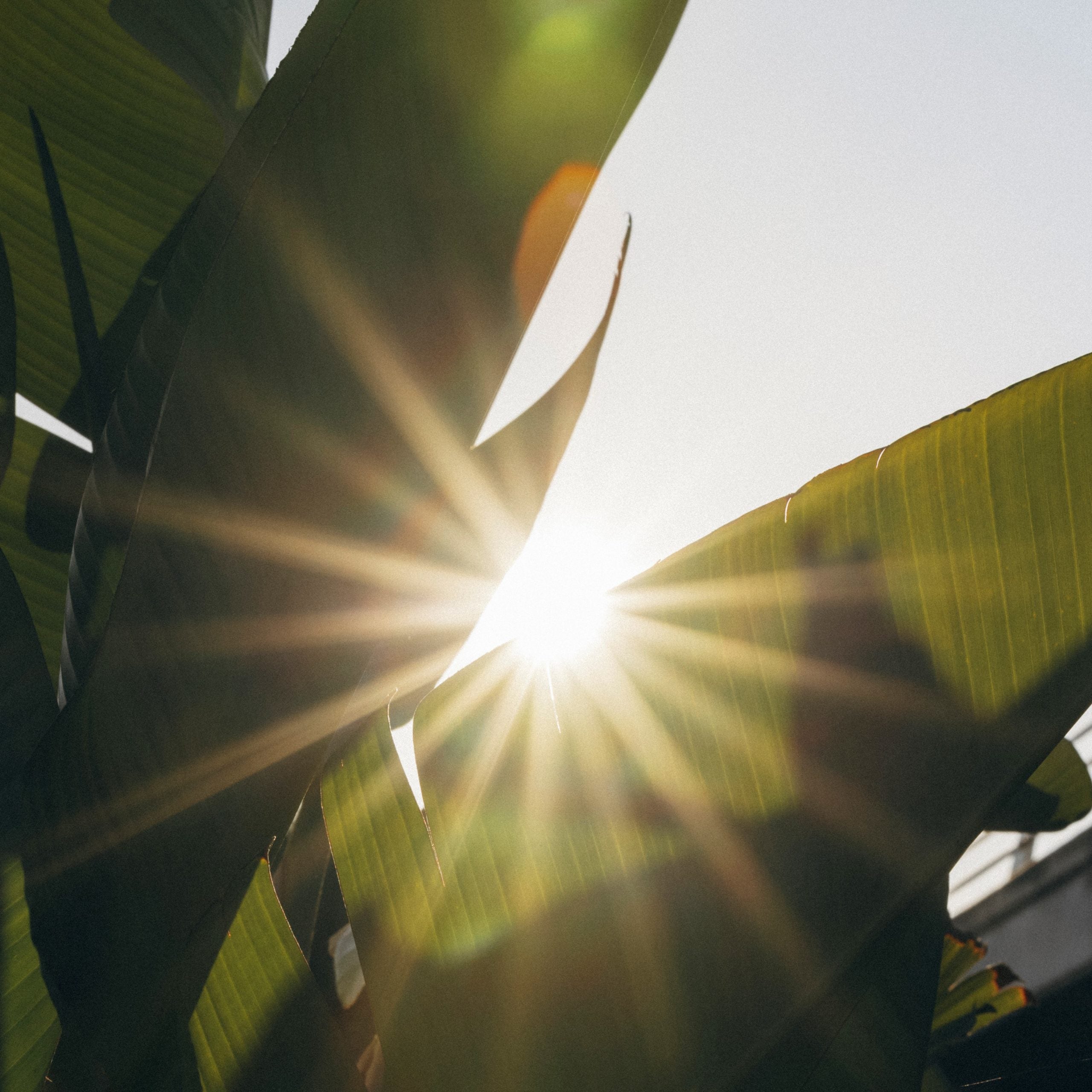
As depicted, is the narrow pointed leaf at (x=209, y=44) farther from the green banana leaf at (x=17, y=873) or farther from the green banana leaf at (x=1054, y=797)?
the green banana leaf at (x=1054, y=797)

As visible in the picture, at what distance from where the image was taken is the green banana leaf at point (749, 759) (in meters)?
0.25

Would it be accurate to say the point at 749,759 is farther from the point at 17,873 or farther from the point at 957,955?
the point at 957,955

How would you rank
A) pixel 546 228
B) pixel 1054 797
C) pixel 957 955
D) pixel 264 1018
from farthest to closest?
pixel 957 955, pixel 1054 797, pixel 264 1018, pixel 546 228

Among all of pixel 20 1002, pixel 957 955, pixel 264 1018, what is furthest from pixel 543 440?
pixel 957 955

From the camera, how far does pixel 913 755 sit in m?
0.27

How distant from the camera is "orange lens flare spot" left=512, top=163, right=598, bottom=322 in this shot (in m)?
0.27

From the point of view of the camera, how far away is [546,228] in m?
0.29

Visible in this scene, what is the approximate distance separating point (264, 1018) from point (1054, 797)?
813mm

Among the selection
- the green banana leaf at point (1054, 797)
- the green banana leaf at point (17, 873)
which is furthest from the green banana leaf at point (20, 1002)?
the green banana leaf at point (1054, 797)

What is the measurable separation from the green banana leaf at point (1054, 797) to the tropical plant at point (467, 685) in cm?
53

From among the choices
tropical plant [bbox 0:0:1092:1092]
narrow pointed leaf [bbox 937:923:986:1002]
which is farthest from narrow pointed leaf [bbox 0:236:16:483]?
narrow pointed leaf [bbox 937:923:986:1002]

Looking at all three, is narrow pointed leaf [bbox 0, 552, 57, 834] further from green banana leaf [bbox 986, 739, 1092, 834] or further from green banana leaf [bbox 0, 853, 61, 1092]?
green banana leaf [bbox 986, 739, 1092, 834]

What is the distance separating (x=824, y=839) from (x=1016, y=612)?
118 mm

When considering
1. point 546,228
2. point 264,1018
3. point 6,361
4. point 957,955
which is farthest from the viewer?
point 957,955
